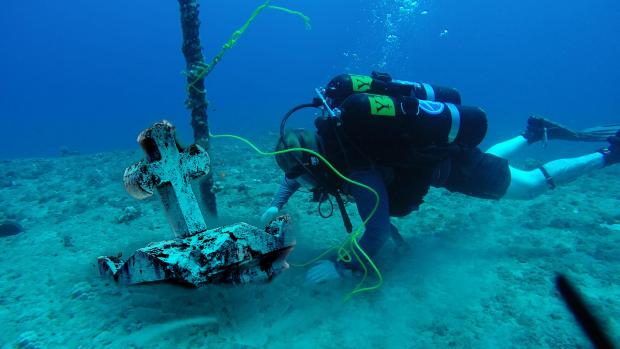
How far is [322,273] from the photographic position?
12.5ft

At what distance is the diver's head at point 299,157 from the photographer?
3.60m

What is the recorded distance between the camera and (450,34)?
12025cm

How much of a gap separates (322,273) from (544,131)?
5.47 metres

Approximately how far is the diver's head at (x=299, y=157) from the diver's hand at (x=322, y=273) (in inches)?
36.7

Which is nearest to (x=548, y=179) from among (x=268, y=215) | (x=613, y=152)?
(x=613, y=152)

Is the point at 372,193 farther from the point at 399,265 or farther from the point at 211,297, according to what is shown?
the point at 211,297

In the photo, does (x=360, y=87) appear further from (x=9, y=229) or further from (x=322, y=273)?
(x=9, y=229)

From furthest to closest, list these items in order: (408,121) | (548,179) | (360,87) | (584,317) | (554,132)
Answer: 1. (554,132)
2. (548,179)
3. (360,87)
4. (408,121)
5. (584,317)

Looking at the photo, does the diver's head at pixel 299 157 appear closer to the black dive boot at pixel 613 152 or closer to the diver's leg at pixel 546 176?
the diver's leg at pixel 546 176

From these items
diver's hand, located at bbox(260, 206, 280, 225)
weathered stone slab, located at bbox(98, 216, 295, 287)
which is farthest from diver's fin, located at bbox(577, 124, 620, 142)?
weathered stone slab, located at bbox(98, 216, 295, 287)

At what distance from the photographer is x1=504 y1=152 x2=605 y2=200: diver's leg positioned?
5098 mm

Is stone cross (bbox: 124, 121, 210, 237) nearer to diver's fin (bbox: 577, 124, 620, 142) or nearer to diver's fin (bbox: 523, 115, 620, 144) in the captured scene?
diver's fin (bbox: 523, 115, 620, 144)

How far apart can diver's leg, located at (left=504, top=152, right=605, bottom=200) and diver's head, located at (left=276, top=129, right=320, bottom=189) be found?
3147mm

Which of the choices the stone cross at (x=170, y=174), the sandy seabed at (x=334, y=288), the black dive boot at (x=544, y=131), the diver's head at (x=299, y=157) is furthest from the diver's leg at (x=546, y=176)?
the stone cross at (x=170, y=174)
